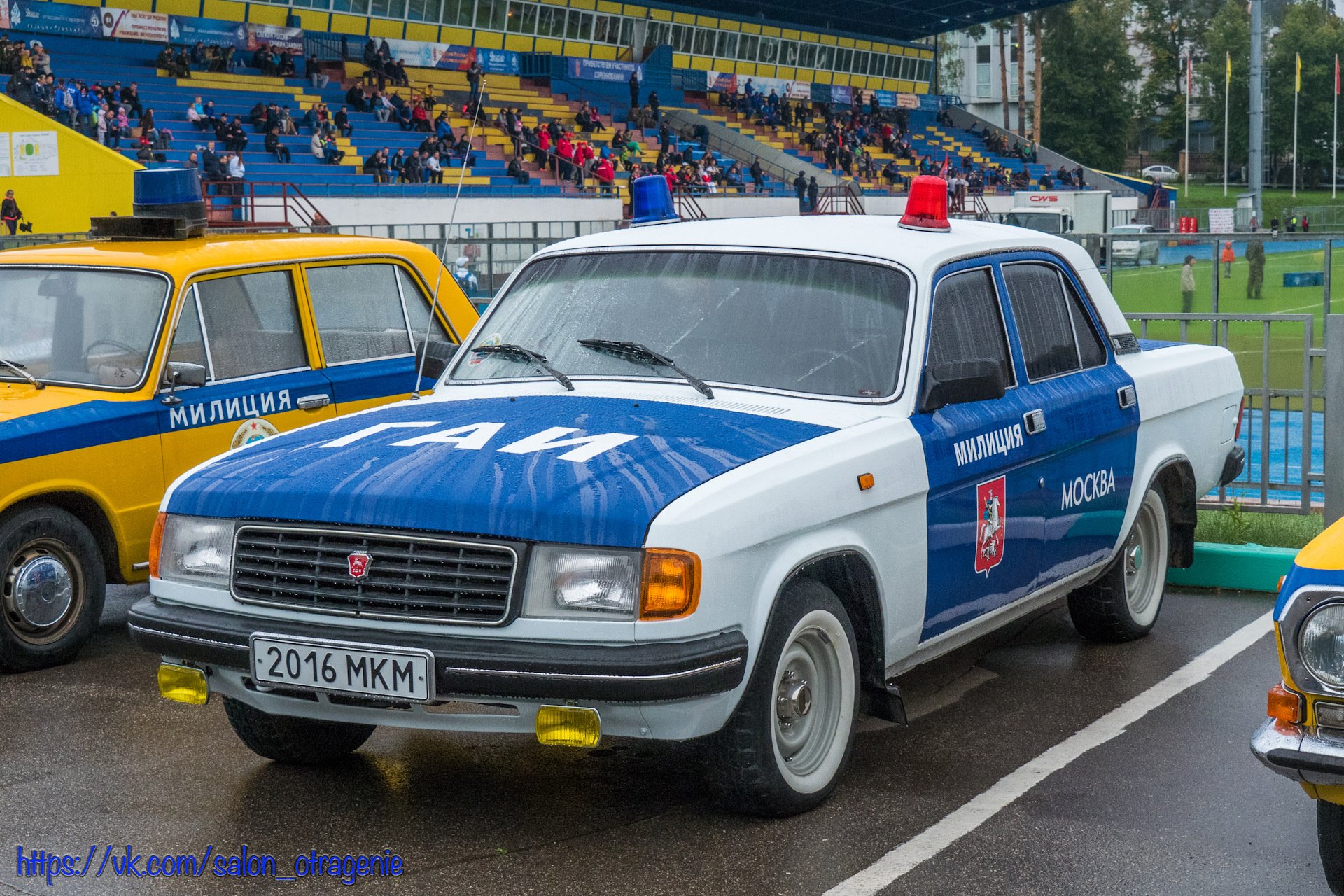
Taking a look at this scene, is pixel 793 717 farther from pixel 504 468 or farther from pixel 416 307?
pixel 416 307

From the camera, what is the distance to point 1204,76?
334 ft

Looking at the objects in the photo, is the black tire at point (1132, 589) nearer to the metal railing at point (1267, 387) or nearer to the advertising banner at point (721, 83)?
the metal railing at point (1267, 387)

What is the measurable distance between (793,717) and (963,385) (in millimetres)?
1233

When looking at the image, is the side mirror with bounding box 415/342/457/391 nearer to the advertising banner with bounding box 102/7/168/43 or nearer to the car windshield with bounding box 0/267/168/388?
the car windshield with bounding box 0/267/168/388

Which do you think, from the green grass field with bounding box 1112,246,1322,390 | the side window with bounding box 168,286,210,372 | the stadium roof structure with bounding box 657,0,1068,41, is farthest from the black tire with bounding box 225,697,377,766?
the stadium roof structure with bounding box 657,0,1068,41

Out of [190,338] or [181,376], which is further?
[190,338]

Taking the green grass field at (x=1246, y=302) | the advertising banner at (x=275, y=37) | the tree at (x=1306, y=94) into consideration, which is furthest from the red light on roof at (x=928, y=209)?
the tree at (x=1306, y=94)

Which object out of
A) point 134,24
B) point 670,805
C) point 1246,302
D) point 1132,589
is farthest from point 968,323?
point 134,24

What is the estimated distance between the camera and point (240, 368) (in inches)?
286

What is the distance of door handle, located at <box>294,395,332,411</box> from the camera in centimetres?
741

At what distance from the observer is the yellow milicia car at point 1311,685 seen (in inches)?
138

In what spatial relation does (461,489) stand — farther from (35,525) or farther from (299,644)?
(35,525)

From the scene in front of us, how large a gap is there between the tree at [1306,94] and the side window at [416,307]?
94.2 metres

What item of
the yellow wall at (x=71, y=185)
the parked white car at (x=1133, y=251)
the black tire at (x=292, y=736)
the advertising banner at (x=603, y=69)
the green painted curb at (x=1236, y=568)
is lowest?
the black tire at (x=292, y=736)
